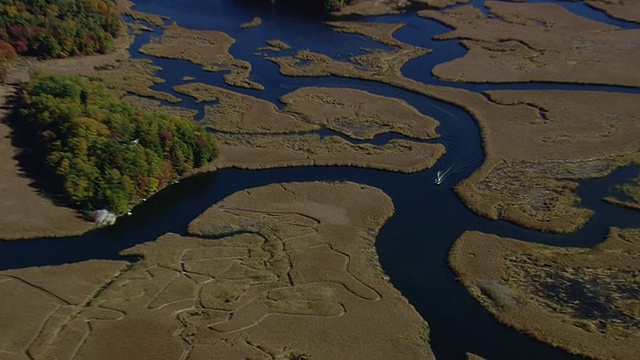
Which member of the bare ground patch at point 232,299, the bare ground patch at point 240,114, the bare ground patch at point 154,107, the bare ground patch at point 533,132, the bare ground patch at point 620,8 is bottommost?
the bare ground patch at point 232,299

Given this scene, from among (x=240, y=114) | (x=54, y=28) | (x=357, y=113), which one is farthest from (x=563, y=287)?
(x=54, y=28)

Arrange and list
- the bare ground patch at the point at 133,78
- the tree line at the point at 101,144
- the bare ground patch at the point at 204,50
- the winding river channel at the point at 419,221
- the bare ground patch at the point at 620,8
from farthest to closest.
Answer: the bare ground patch at the point at 620,8 → the bare ground patch at the point at 204,50 → the bare ground patch at the point at 133,78 → the tree line at the point at 101,144 → the winding river channel at the point at 419,221

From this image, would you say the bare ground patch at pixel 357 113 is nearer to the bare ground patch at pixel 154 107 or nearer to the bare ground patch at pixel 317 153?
the bare ground patch at pixel 317 153

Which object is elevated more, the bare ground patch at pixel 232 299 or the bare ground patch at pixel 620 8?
the bare ground patch at pixel 620 8

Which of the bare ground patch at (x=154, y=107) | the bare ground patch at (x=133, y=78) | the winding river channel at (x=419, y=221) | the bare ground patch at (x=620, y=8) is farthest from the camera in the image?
the bare ground patch at (x=620, y=8)

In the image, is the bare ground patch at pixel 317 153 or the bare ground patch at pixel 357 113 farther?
the bare ground patch at pixel 357 113

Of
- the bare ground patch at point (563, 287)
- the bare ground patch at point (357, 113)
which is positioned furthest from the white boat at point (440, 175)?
the bare ground patch at point (563, 287)

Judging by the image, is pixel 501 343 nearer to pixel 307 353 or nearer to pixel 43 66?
pixel 307 353
